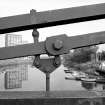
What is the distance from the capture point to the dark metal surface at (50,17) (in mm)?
2502

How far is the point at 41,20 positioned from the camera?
8.25 feet

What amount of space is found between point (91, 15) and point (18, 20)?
845mm

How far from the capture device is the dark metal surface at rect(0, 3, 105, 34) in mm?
2502

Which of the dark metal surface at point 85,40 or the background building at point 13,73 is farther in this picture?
the background building at point 13,73

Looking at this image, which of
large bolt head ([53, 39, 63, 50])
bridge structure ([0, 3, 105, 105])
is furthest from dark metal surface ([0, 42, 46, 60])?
large bolt head ([53, 39, 63, 50])

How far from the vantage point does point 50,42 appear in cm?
253

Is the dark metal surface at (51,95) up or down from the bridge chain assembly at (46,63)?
down

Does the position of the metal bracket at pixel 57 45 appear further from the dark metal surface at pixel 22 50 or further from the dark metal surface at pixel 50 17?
the dark metal surface at pixel 50 17

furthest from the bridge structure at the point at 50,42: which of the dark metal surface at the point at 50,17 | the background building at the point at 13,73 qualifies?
the background building at the point at 13,73

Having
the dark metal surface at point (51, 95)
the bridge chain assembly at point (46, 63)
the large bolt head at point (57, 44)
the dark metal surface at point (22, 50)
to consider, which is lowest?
the dark metal surface at point (51, 95)

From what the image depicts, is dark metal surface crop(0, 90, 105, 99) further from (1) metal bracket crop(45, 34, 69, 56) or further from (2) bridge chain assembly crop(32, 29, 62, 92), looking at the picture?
(1) metal bracket crop(45, 34, 69, 56)

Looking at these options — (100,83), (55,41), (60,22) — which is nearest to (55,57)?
(55,41)

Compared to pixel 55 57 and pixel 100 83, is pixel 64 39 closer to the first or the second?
pixel 55 57

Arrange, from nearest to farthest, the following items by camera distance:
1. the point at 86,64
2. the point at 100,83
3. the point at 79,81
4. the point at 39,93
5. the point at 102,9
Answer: the point at 102,9, the point at 39,93, the point at 100,83, the point at 79,81, the point at 86,64
